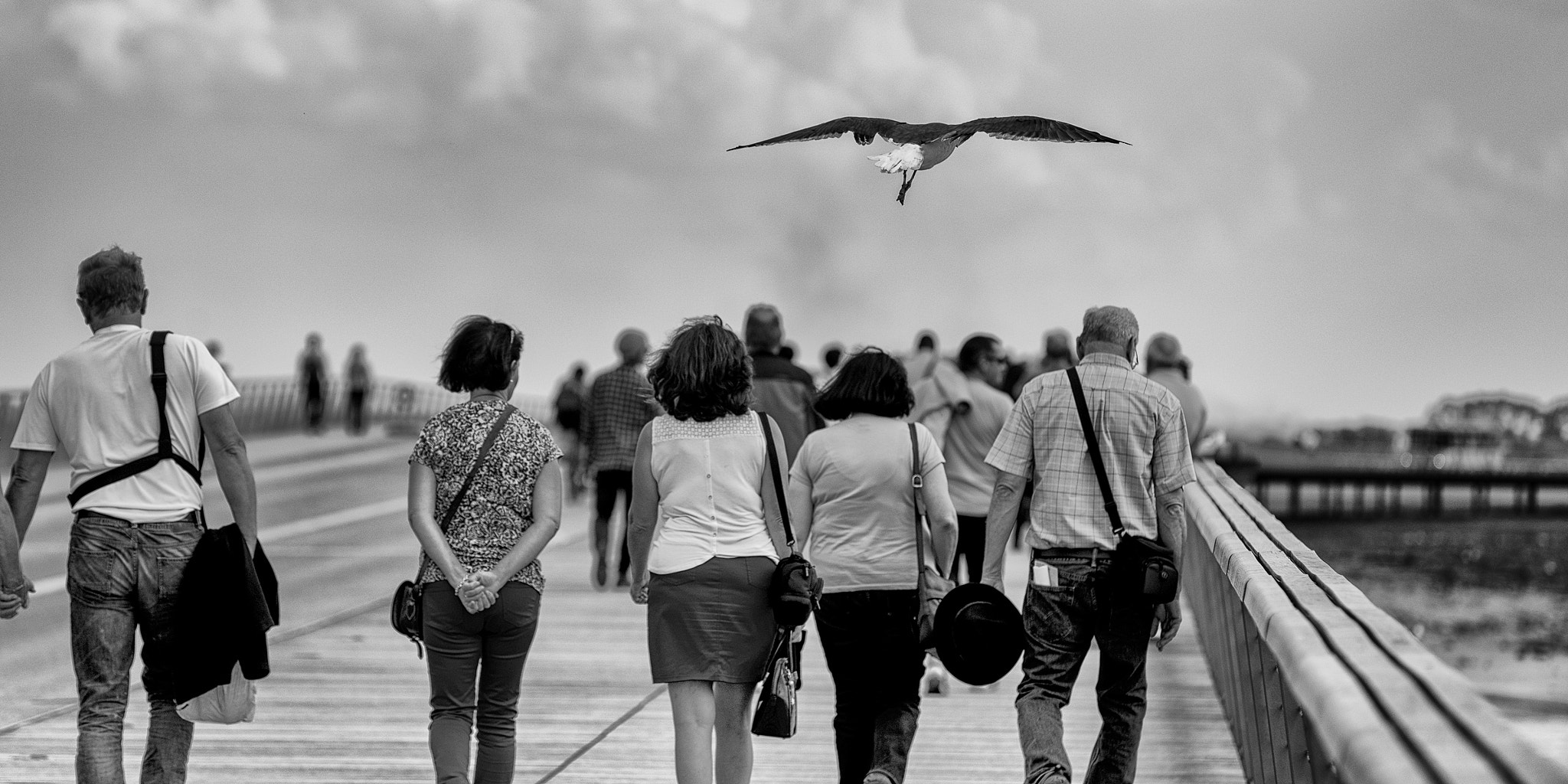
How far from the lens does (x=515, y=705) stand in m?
5.63

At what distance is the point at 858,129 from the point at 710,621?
94.3 inches

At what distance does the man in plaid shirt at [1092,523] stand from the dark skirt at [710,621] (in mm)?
993

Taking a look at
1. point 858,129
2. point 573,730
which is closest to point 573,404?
point 573,730

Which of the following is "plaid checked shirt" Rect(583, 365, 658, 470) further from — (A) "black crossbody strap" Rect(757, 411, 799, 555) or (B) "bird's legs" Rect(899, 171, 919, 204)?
(A) "black crossbody strap" Rect(757, 411, 799, 555)

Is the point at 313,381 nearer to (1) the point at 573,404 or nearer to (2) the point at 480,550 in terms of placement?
(1) the point at 573,404

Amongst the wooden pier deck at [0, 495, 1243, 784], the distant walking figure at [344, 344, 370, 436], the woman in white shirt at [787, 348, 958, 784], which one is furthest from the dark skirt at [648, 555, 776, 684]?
the distant walking figure at [344, 344, 370, 436]

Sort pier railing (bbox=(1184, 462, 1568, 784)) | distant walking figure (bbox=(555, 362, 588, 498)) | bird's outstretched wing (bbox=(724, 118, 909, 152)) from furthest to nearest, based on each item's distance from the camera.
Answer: distant walking figure (bbox=(555, 362, 588, 498)) → bird's outstretched wing (bbox=(724, 118, 909, 152)) → pier railing (bbox=(1184, 462, 1568, 784))

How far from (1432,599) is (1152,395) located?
6072 inches

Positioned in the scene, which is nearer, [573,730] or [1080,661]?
[1080,661]

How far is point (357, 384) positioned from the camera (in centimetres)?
3653

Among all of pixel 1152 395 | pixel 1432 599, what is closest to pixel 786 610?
pixel 1152 395

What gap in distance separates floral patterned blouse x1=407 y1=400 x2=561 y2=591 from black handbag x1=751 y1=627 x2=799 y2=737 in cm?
76

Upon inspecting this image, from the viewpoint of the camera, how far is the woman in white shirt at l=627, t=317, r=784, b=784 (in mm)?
5539

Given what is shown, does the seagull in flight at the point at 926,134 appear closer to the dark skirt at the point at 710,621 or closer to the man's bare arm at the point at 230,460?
the dark skirt at the point at 710,621
